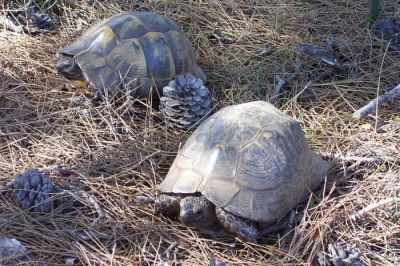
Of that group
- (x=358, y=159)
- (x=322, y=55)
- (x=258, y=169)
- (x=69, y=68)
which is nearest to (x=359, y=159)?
(x=358, y=159)

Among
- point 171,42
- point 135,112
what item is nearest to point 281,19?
point 171,42

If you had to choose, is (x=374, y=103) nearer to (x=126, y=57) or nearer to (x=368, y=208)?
(x=368, y=208)

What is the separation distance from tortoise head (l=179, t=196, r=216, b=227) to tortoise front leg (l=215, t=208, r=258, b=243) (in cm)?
6

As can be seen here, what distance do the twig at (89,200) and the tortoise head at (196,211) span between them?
0.41m

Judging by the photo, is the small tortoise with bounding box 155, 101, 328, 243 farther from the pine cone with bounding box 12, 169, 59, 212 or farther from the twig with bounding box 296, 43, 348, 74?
the twig with bounding box 296, 43, 348, 74

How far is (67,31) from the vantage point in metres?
4.76

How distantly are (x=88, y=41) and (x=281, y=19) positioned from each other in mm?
1693

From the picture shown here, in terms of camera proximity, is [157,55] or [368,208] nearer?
[368,208]

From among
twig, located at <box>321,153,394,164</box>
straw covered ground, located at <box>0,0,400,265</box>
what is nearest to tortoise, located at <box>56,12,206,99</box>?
straw covered ground, located at <box>0,0,400,265</box>

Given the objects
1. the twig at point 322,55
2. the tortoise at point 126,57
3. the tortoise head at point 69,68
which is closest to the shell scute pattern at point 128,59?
the tortoise at point 126,57

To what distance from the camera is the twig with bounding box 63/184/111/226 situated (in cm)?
307

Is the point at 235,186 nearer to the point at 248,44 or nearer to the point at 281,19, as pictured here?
the point at 248,44

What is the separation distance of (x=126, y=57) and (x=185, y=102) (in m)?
0.53

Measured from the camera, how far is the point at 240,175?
2.97 metres
